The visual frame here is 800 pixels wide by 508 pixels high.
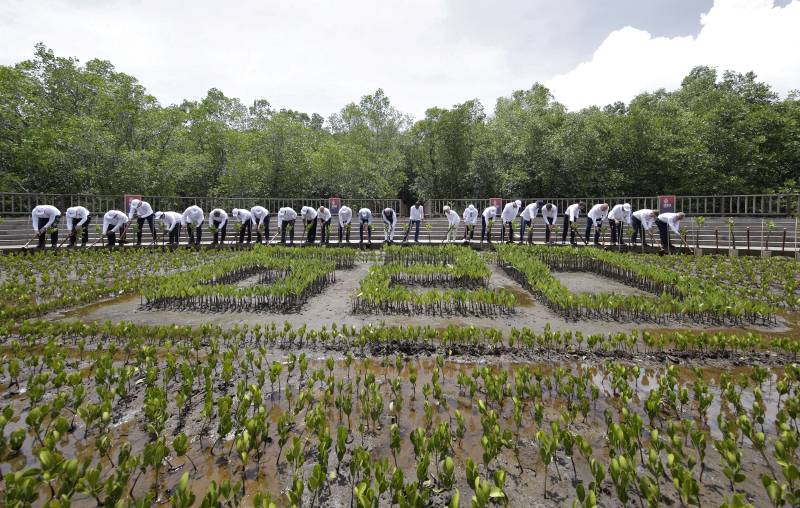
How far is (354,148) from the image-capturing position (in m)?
26.8

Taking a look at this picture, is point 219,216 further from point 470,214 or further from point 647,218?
point 647,218

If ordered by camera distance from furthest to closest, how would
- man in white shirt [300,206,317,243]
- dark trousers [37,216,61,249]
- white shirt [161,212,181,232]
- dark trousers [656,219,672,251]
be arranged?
man in white shirt [300,206,317,243] < white shirt [161,212,181,232] < dark trousers [656,219,672,251] < dark trousers [37,216,61,249]

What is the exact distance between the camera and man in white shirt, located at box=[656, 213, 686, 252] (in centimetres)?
1188

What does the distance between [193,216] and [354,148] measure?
47.5 feet

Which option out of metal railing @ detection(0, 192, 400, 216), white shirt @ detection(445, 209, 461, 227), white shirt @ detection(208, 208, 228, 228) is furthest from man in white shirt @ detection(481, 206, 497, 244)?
white shirt @ detection(208, 208, 228, 228)

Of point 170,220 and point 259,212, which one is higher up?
point 259,212

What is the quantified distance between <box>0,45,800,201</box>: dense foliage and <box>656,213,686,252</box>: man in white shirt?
1121 centimetres

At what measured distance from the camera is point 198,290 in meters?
A: 7.05

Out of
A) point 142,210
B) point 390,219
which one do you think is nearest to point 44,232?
point 142,210

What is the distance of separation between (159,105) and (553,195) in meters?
28.5

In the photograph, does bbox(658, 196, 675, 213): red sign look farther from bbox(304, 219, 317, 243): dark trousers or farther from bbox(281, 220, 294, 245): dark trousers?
bbox(281, 220, 294, 245): dark trousers

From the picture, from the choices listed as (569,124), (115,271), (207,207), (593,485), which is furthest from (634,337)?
(207,207)

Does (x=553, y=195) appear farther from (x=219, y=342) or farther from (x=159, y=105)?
(x=159, y=105)

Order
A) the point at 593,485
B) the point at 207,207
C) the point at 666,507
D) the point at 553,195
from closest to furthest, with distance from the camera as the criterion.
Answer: the point at 593,485 < the point at 666,507 < the point at 207,207 < the point at 553,195
